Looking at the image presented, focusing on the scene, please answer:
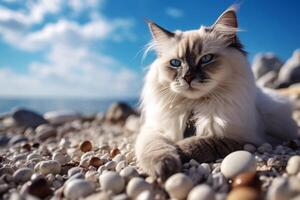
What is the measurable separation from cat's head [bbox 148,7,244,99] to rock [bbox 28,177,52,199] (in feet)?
3.43

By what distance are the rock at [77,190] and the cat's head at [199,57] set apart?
0.95 metres

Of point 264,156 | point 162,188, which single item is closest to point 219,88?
point 264,156

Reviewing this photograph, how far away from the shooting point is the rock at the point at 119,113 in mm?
7496

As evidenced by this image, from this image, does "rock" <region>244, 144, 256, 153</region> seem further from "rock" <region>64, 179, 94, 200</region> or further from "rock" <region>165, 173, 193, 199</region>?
"rock" <region>64, 179, 94, 200</region>

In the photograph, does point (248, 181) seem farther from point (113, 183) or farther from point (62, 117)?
point (62, 117)

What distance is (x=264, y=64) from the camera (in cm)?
855

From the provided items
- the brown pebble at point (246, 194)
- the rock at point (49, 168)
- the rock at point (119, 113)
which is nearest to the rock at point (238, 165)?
the brown pebble at point (246, 194)

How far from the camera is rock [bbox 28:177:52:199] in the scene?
147 centimetres

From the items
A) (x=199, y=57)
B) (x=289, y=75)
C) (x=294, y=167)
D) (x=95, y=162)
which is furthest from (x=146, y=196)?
(x=289, y=75)

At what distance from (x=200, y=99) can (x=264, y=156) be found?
0.58m

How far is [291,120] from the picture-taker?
2.79 metres

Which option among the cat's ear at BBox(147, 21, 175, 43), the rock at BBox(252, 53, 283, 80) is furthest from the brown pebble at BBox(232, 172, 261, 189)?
the rock at BBox(252, 53, 283, 80)

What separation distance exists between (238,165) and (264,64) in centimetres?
762

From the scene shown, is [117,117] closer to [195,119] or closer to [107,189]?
[195,119]
